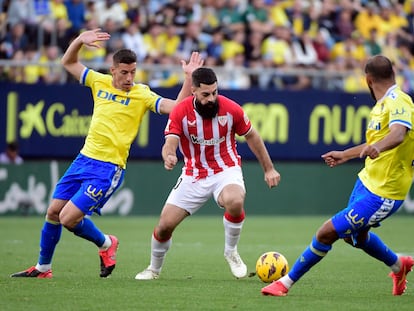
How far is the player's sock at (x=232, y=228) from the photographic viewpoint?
34.1 feet

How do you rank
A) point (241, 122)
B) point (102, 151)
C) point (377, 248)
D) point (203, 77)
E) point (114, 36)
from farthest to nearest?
1. point (114, 36)
2. point (102, 151)
3. point (241, 122)
4. point (203, 77)
5. point (377, 248)

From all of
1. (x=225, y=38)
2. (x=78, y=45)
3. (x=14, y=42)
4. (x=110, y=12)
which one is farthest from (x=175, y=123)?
(x=225, y=38)

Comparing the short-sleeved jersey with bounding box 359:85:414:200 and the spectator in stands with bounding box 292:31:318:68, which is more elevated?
the short-sleeved jersey with bounding box 359:85:414:200

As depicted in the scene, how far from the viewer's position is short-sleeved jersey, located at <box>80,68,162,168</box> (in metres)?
10.5

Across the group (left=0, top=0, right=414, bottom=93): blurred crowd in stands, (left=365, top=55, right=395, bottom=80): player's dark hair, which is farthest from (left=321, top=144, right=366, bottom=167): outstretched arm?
(left=0, top=0, right=414, bottom=93): blurred crowd in stands

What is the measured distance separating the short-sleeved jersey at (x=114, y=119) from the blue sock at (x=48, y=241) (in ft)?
2.85

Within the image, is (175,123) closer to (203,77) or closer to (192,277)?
(203,77)

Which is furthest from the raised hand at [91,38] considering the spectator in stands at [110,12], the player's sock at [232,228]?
the spectator in stands at [110,12]

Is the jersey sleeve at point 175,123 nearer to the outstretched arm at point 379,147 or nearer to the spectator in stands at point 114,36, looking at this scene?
the outstretched arm at point 379,147

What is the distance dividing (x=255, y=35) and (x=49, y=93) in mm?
4894

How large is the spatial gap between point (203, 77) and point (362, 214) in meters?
2.28

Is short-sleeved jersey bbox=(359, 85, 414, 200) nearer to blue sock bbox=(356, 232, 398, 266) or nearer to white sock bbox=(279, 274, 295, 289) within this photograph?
blue sock bbox=(356, 232, 398, 266)

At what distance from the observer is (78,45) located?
1066 cm

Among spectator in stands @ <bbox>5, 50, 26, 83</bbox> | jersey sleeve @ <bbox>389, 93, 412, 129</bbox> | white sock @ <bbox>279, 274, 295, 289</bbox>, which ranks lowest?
spectator in stands @ <bbox>5, 50, 26, 83</bbox>
